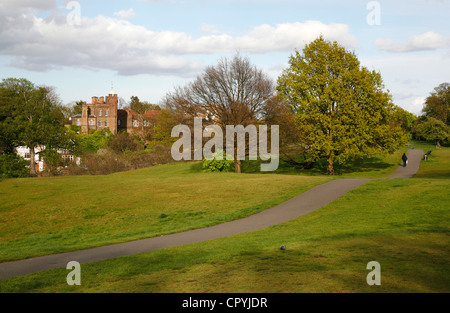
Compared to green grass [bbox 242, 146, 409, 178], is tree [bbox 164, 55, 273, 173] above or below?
above

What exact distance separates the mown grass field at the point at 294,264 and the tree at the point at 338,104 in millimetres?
26491

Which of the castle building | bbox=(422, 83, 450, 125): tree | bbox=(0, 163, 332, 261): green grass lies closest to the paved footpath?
bbox=(0, 163, 332, 261): green grass

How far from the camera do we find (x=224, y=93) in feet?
152

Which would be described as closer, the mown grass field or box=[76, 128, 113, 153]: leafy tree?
the mown grass field

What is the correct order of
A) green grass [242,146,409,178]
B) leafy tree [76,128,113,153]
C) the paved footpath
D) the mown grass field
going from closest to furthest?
the mown grass field, the paved footpath, green grass [242,146,409,178], leafy tree [76,128,113,153]

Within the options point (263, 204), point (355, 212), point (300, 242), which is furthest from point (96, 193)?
point (300, 242)

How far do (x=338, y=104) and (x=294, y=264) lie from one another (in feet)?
122

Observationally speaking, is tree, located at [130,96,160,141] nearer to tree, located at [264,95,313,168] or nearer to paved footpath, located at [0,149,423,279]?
tree, located at [264,95,313,168]

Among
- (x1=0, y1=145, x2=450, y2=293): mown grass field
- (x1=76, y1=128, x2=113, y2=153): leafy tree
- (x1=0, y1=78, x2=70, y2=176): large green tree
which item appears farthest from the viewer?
(x1=76, y1=128, x2=113, y2=153): leafy tree

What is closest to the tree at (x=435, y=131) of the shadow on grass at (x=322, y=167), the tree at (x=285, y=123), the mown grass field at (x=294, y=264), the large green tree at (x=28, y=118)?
the shadow on grass at (x=322, y=167)

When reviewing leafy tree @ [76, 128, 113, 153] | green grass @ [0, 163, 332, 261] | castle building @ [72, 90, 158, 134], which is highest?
castle building @ [72, 90, 158, 134]

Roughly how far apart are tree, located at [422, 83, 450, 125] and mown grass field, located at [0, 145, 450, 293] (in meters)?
88.8

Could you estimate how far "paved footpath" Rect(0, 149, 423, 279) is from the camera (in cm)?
1236
